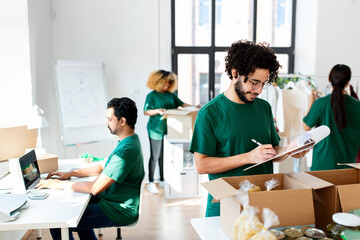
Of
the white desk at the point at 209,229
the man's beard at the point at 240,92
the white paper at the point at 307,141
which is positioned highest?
the man's beard at the point at 240,92

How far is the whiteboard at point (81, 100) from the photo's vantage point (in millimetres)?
3988

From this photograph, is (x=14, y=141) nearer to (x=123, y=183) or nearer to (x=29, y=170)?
(x=29, y=170)

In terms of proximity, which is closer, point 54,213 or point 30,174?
point 54,213

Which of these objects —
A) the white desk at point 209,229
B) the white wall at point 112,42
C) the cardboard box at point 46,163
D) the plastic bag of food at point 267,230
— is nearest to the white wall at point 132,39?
the white wall at point 112,42

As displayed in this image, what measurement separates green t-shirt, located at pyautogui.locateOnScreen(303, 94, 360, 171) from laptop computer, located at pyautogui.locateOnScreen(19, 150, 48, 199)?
80.2 inches

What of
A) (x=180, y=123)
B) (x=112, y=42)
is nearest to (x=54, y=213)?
(x=180, y=123)

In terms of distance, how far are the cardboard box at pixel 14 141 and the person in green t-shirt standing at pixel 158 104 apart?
161cm

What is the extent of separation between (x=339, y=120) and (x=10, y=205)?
2.28 metres

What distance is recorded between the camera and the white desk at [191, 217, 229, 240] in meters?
1.32

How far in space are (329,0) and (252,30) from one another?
1071 millimetres

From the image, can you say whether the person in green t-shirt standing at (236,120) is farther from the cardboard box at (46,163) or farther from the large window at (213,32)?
the large window at (213,32)

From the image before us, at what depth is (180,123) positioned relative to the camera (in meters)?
4.12

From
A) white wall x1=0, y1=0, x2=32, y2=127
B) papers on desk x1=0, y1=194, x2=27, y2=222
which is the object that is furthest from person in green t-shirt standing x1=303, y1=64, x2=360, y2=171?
white wall x1=0, y1=0, x2=32, y2=127

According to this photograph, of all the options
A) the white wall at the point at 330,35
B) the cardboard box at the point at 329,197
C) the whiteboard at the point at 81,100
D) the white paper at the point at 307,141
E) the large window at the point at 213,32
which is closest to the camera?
the cardboard box at the point at 329,197
